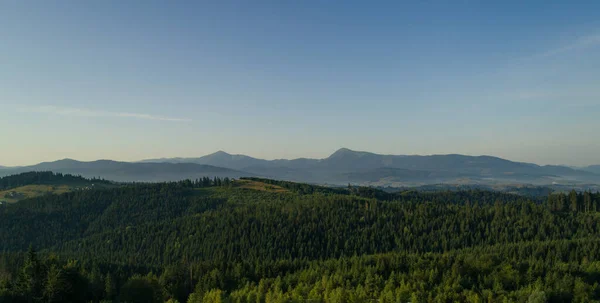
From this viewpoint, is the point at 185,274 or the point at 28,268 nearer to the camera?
the point at 28,268

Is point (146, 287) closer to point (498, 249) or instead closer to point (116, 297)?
point (116, 297)

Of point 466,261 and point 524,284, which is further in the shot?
point 466,261

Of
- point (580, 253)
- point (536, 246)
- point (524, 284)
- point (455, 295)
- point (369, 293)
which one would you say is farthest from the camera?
point (536, 246)

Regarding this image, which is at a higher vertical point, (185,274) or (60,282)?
(60,282)

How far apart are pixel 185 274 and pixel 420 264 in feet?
242

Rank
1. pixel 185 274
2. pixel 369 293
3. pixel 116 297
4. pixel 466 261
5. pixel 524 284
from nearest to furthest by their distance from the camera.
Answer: pixel 369 293 → pixel 524 284 → pixel 116 297 → pixel 466 261 → pixel 185 274

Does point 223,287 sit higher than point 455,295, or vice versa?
point 455,295

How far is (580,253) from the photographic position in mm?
157625

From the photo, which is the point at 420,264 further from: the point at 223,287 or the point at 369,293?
the point at 223,287

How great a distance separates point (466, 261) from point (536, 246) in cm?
7688

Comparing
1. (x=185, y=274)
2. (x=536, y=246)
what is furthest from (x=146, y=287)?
(x=536, y=246)

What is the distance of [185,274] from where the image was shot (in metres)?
129

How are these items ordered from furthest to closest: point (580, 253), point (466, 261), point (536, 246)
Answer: point (536, 246) < point (580, 253) < point (466, 261)


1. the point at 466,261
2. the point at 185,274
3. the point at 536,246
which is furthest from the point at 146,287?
the point at 536,246
